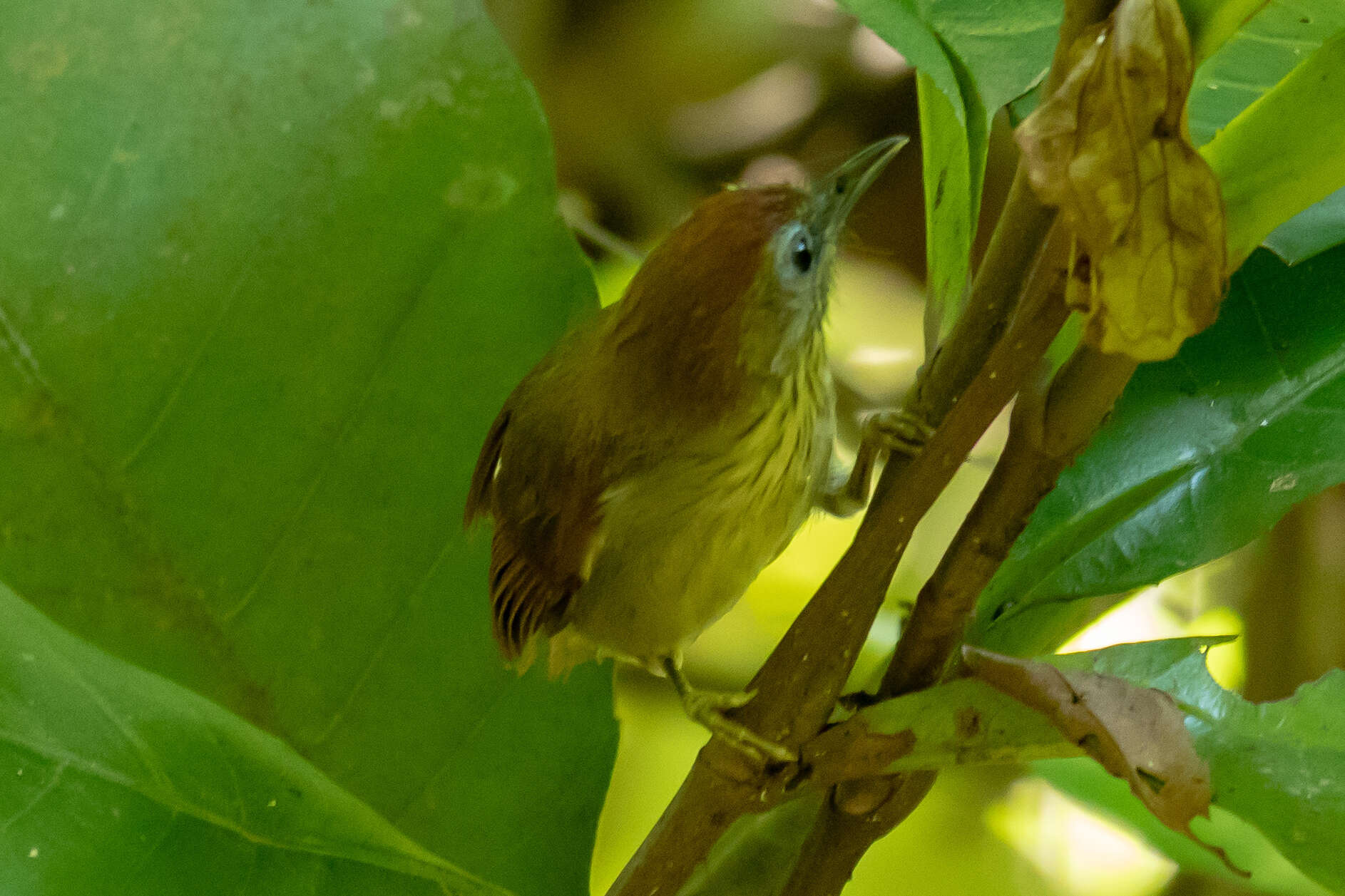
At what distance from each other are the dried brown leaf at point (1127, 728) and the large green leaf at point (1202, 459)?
12cm

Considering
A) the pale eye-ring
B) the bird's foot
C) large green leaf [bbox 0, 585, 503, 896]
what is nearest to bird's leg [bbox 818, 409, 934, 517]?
the bird's foot

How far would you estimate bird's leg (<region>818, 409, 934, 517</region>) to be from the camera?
450 mm

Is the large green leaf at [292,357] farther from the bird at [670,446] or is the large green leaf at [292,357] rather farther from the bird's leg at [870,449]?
the bird's leg at [870,449]

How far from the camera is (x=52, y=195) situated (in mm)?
457

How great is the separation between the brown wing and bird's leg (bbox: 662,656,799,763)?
0.31 ft

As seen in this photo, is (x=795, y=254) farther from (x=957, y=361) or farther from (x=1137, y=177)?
(x=1137, y=177)

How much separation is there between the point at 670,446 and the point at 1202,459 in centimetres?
25

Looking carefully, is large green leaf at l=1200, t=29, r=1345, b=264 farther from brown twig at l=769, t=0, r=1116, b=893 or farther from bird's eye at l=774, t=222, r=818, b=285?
bird's eye at l=774, t=222, r=818, b=285

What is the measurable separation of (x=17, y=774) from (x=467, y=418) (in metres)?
0.27

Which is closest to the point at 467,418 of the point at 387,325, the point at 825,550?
the point at 387,325

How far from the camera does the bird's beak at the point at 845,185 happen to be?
62cm

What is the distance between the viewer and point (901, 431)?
1.50 ft

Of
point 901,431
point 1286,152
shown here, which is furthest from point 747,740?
point 1286,152

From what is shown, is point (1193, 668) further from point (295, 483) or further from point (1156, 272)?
point (295, 483)
